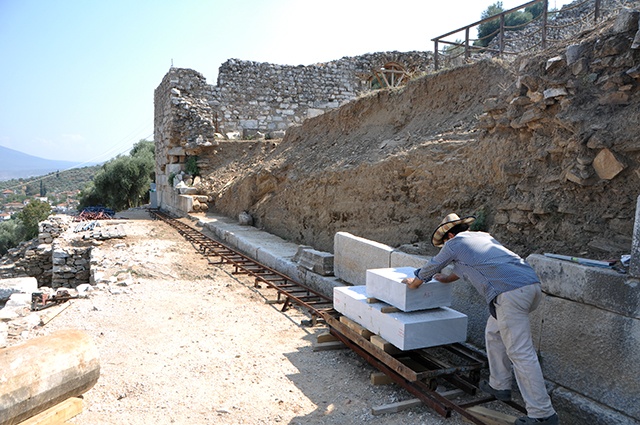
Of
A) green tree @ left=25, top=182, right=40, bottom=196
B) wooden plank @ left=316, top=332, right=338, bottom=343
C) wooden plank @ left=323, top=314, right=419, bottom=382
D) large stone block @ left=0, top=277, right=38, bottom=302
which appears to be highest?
wooden plank @ left=323, top=314, right=419, bottom=382

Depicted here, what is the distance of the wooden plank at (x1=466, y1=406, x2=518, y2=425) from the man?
16cm

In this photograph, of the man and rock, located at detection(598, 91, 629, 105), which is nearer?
the man

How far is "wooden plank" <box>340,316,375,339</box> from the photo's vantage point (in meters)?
4.80

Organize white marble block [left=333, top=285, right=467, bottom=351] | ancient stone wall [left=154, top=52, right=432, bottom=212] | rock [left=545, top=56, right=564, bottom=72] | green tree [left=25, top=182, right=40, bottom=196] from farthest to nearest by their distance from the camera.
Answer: green tree [left=25, top=182, right=40, bottom=196] < ancient stone wall [left=154, top=52, right=432, bottom=212] < rock [left=545, top=56, right=564, bottom=72] < white marble block [left=333, top=285, right=467, bottom=351]

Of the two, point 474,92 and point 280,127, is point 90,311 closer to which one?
point 474,92

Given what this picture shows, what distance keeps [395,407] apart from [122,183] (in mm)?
30921

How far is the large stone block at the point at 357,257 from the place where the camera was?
20.9 ft

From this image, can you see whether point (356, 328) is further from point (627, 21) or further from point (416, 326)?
point (627, 21)

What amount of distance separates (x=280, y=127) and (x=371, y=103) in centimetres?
996

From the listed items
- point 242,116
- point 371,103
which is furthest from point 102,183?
point 371,103

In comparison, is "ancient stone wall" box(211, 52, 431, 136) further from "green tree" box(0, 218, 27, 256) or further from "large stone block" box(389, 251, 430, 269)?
"green tree" box(0, 218, 27, 256)

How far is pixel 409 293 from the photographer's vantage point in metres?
4.40

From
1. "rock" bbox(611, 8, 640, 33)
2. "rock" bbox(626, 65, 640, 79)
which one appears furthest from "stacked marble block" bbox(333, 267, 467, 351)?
"rock" bbox(611, 8, 640, 33)

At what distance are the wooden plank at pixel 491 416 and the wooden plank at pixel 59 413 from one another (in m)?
3.33
